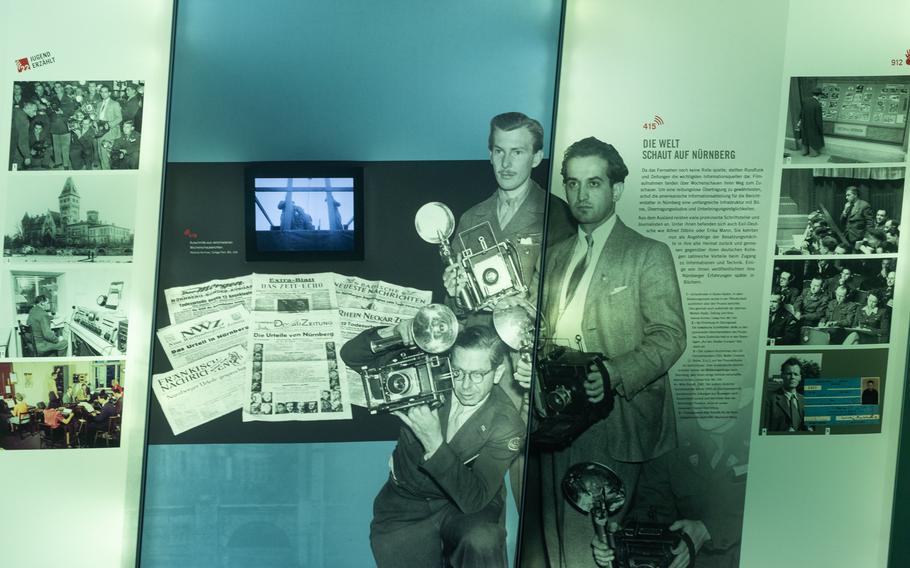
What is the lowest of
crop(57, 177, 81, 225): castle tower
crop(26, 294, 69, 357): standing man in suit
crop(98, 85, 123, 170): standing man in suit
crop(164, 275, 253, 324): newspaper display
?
crop(26, 294, 69, 357): standing man in suit

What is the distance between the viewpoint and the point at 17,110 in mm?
2904

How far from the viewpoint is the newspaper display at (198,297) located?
9.66ft

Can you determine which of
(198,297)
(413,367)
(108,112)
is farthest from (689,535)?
(108,112)

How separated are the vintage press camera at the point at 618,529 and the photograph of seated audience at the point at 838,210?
42.8 inches

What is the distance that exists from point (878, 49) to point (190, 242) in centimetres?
264

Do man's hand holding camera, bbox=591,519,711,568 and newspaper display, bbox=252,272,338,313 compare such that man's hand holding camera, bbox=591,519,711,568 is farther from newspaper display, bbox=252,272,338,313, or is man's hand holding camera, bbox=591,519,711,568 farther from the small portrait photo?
newspaper display, bbox=252,272,338,313

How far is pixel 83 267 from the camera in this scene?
2.93 m

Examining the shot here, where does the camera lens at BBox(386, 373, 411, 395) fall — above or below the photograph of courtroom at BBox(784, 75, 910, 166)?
below

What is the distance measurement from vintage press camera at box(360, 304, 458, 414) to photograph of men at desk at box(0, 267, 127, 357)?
3.09 ft

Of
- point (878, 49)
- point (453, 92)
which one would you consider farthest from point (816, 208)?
point (453, 92)

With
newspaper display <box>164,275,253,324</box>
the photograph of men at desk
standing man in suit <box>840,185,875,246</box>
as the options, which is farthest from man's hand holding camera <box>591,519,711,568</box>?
the photograph of men at desk

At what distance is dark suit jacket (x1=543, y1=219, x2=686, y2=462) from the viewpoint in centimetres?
300

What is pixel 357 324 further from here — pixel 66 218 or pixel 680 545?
pixel 680 545

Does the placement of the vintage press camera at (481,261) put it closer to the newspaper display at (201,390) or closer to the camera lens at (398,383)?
the camera lens at (398,383)
